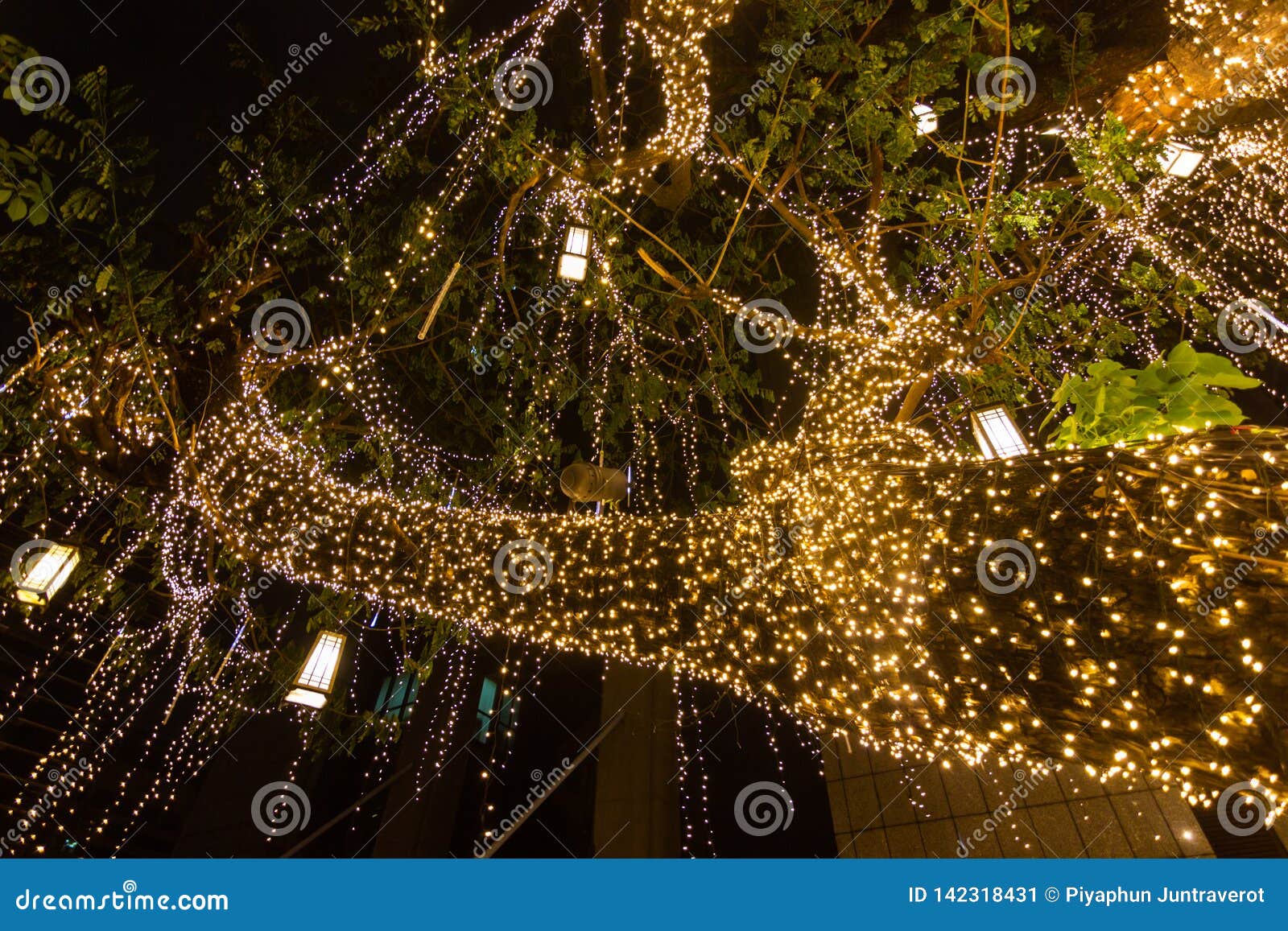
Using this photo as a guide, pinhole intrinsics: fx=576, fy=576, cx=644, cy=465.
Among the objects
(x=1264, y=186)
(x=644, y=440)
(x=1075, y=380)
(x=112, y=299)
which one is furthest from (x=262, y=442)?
(x=1264, y=186)

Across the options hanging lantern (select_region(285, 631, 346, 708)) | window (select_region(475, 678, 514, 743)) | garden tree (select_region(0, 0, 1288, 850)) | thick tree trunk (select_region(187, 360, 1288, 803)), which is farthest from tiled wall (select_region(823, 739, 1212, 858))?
window (select_region(475, 678, 514, 743))

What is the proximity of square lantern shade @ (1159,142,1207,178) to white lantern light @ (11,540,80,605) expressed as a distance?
5.57 m

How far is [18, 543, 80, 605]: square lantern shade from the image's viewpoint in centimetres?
263

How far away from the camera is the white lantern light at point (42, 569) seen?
2.63 meters

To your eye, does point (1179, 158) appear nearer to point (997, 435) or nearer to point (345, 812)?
point (997, 435)

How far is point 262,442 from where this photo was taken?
248 cm

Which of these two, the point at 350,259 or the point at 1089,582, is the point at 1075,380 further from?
the point at 350,259

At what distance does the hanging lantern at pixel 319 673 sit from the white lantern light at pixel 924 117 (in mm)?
4153

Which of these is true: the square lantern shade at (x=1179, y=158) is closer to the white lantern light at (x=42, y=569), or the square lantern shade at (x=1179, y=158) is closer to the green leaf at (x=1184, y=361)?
the green leaf at (x=1184, y=361)

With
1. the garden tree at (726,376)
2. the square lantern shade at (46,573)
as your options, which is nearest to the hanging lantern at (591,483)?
the garden tree at (726,376)

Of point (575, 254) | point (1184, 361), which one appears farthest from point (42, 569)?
point (1184, 361)

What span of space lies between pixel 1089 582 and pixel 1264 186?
363 centimetres

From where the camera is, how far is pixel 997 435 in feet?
→ 7.41

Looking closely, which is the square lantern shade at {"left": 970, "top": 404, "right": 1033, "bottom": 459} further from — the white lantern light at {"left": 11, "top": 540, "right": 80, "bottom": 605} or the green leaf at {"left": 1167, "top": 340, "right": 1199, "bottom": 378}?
the white lantern light at {"left": 11, "top": 540, "right": 80, "bottom": 605}
